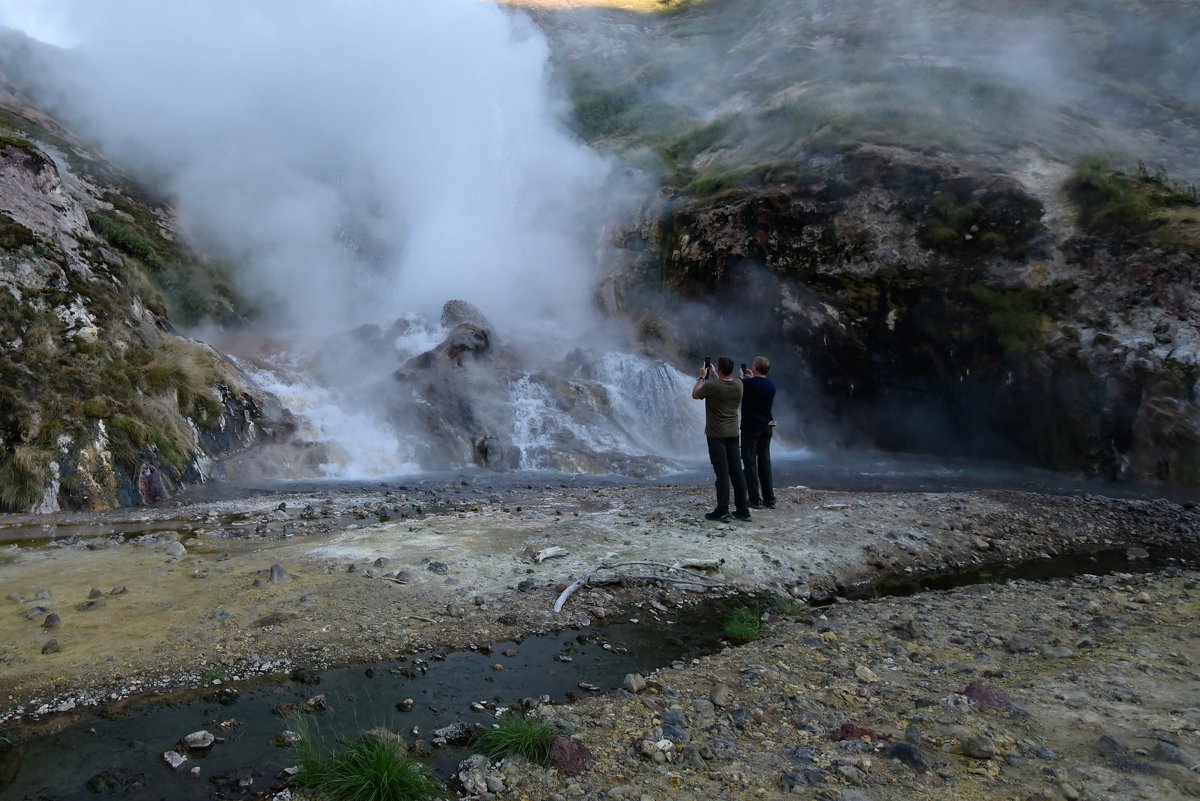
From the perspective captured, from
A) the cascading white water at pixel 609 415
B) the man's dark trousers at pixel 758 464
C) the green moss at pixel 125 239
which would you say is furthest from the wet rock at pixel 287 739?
the green moss at pixel 125 239

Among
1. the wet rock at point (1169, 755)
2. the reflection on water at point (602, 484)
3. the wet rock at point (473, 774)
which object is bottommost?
the reflection on water at point (602, 484)

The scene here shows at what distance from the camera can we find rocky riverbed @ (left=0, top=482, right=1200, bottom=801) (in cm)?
325

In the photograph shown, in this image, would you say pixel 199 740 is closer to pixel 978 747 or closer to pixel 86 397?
pixel 978 747

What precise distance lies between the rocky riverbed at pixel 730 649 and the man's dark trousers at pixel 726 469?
0.39 m

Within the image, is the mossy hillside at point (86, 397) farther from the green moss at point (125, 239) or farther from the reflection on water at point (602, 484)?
the green moss at point (125, 239)

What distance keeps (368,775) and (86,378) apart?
13.5 metres

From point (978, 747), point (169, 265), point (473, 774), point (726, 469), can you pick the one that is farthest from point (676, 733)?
point (169, 265)

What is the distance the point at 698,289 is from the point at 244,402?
1714 cm

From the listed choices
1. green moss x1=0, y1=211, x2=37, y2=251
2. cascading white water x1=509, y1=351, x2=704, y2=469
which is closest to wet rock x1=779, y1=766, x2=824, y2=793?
cascading white water x1=509, y1=351, x2=704, y2=469

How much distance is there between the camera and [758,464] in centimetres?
1005

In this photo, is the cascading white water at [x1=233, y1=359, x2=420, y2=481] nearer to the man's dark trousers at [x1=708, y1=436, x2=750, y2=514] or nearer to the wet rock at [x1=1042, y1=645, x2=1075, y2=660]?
the man's dark trousers at [x1=708, y1=436, x2=750, y2=514]

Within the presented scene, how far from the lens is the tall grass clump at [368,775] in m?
3.05

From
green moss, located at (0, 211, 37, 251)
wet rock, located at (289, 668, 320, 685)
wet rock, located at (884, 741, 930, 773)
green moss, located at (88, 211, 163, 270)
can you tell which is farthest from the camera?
green moss, located at (88, 211, 163, 270)

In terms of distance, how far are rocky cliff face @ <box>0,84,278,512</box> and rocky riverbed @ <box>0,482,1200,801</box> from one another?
1.98m
